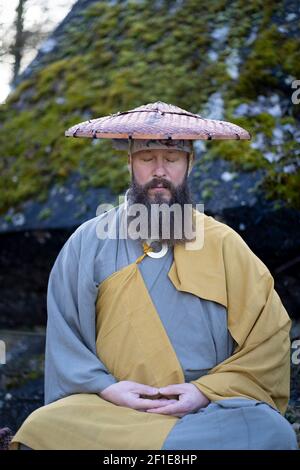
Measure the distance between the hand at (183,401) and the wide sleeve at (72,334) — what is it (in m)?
0.29

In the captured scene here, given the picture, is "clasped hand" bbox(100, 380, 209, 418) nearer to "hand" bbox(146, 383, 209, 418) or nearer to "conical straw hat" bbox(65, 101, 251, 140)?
"hand" bbox(146, 383, 209, 418)

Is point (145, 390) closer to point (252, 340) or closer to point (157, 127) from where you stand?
point (252, 340)

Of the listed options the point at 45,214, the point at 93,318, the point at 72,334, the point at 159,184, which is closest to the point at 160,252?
the point at 159,184

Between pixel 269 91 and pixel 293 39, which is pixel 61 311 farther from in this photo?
pixel 293 39

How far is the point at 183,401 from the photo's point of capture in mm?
4289

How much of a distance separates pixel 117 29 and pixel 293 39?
149cm

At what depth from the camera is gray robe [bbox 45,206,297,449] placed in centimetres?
449

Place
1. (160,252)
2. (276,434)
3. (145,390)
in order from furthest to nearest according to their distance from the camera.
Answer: (160,252) → (145,390) → (276,434)

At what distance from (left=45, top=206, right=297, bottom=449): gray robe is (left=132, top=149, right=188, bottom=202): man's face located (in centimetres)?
31

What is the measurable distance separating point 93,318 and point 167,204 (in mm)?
696

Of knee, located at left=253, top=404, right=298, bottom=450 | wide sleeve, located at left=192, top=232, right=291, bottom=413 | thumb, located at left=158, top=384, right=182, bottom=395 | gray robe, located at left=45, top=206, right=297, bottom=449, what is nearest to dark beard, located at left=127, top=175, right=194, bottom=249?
gray robe, located at left=45, top=206, right=297, bottom=449

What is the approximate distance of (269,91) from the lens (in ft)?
22.0

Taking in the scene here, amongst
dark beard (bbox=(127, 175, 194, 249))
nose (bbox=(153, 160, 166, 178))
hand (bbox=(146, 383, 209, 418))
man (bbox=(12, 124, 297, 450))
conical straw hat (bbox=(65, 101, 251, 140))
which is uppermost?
conical straw hat (bbox=(65, 101, 251, 140))
